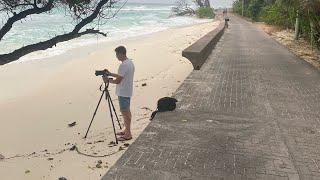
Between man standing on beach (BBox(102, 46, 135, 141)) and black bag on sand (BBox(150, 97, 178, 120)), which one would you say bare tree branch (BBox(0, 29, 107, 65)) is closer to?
man standing on beach (BBox(102, 46, 135, 141))

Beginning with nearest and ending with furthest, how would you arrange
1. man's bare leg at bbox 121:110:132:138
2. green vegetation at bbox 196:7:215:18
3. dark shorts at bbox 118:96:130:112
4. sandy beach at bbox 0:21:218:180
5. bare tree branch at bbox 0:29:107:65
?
sandy beach at bbox 0:21:218:180 < dark shorts at bbox 118:96:130:112 < man's bare leg at bbox 121:110:132:138 < bare tree branch at bbox 0:29:107:65 < green vegetation at bbox 196:7:215:18

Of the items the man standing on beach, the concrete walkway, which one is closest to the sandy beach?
the man standing on beach

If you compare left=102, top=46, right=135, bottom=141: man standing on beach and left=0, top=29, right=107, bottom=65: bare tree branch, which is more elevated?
left=0, top=29, right=107, bottom=65: bare tree branch

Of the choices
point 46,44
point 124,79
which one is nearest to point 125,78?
point 124,79

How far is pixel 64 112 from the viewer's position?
11.3 metres

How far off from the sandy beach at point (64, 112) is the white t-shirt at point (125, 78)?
2.83ft

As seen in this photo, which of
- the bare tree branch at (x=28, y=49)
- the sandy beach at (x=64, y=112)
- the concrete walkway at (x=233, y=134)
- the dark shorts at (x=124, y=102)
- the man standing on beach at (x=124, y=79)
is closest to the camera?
the concrete walkway at (x=233, y=134)

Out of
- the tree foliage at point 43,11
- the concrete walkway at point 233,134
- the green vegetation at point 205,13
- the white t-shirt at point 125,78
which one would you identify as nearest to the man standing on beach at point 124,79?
the white t-shirt at point 125,78

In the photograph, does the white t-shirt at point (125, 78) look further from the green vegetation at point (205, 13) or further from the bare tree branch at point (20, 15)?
the green vegetation at point (205, 13)

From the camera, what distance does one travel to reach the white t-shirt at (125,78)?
25.2 feet

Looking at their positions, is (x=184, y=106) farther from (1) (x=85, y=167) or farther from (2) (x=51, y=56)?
(2) (x=51, y=56)

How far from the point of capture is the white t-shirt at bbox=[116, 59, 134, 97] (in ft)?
25.2

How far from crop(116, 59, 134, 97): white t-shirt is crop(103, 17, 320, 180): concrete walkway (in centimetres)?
70

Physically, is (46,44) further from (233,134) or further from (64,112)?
(233,134)
